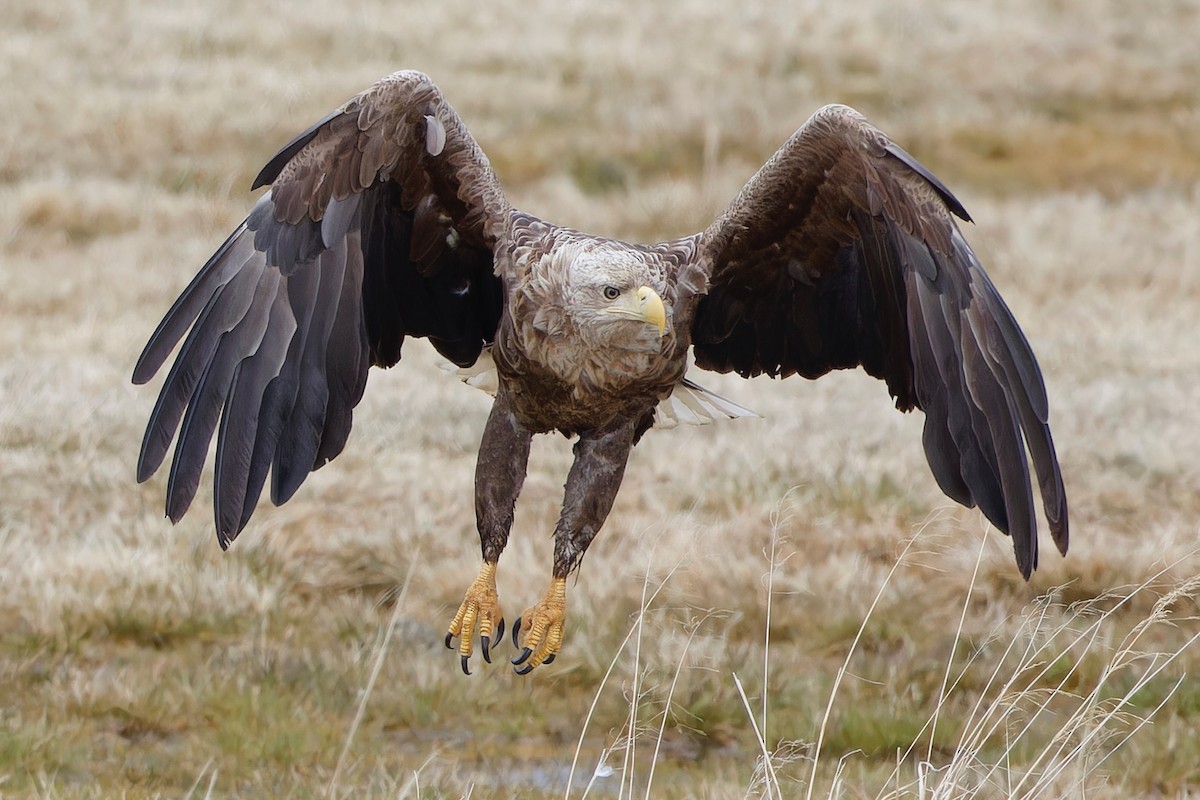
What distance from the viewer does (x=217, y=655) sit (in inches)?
231

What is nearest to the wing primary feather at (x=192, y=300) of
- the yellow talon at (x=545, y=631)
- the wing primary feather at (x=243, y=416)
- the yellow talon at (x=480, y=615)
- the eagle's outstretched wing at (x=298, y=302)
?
the eagle's outstretched wing at (x=298, y=302)

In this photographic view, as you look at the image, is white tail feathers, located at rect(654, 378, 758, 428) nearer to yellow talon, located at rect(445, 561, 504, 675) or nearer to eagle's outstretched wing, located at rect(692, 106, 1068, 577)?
eagle's outstretched wing, located at rect(692, 106, 1068, 577)

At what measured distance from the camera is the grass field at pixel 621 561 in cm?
519

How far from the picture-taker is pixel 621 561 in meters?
6.70

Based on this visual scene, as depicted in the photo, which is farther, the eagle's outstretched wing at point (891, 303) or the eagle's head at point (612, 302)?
the eagle's head at point (612, 302)

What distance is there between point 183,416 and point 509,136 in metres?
11.6

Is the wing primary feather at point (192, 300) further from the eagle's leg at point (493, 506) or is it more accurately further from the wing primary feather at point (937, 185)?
the wing primary feather at point (937, 185)

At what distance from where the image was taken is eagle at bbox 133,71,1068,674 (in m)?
4.34

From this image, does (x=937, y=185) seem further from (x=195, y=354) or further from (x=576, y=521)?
(x=195, y=354)

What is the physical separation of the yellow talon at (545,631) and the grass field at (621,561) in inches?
10.4

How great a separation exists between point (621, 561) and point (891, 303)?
7.22ft

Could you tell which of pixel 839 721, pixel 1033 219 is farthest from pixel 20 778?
pixel 1033 219

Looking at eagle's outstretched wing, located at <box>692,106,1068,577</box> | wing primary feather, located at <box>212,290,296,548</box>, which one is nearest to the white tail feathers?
eagle's outstretched wing, located at <box>692,106,1068,577</box>

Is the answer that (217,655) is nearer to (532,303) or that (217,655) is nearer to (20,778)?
(20,778)
